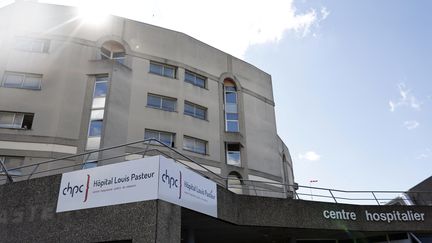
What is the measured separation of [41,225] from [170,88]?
16726 mm

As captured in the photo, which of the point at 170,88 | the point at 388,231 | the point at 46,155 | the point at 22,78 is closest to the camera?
the point at 388,231

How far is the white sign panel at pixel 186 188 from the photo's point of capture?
10406 millimetres

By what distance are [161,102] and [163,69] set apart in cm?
257

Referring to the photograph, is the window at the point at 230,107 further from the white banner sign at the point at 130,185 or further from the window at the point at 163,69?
the white banner sign at the point at 130,185

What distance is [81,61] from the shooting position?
24703 mm

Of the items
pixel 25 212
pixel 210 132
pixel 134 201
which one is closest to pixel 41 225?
pixel 25 212

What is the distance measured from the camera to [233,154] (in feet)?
92.8

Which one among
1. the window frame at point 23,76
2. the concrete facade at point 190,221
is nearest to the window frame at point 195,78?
the window frame at point 23,76

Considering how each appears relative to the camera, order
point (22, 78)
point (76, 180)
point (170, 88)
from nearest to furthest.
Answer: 1. point (76, 180)
2. point (22, 78)
3. point (170, 88)

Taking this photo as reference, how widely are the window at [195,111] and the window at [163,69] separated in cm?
233

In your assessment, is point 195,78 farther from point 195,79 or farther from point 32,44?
point 32,44

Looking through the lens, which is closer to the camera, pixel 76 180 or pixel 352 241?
pixel 76 180

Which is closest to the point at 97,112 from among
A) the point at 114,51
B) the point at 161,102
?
the point at 161,102

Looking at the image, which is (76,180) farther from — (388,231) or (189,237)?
(388,231)
